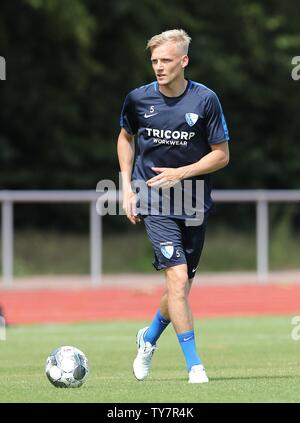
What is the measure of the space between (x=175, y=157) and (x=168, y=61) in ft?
2.43

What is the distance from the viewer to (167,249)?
8.66 meters

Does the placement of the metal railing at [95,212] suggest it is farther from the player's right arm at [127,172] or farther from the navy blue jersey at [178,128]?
the navy blue jersey at [178,128]

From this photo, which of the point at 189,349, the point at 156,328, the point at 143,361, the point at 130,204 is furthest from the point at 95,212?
the point at 189,349

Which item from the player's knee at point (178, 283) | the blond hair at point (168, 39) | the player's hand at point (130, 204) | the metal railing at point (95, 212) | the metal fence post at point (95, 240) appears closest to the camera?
the player's knee at point (178, 283)

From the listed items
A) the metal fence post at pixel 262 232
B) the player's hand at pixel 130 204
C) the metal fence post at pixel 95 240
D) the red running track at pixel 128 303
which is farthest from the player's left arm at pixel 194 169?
the metal fence post at pixel 262 232

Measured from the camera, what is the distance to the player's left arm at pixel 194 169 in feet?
28.4

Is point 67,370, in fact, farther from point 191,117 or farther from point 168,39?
point 168,39

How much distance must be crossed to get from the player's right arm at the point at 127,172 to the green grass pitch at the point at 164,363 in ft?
4.34

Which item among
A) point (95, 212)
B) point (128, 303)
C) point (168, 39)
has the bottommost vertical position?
point (128, 303)

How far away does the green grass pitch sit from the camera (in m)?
7.71

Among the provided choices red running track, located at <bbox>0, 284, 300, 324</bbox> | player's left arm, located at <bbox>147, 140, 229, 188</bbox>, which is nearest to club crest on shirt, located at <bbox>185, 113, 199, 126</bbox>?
player's left arm, located at <bbox>147, 140, 229, 188</bbox>

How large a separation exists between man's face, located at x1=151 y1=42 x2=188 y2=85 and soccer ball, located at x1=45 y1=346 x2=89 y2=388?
7.28 ft

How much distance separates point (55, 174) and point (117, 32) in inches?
172
